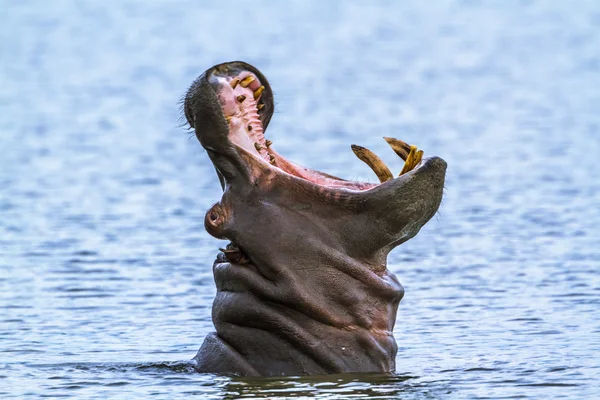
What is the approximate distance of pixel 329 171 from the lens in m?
19.3

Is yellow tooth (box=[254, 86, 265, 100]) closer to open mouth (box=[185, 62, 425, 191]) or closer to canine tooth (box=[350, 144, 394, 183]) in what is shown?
open mouth (box=[185, 62, 425, 191])

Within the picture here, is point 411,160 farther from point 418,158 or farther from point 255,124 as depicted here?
point 255,124

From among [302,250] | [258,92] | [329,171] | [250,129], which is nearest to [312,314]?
[302,250]

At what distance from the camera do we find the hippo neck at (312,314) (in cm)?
888

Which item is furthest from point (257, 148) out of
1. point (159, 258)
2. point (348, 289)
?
point (159, 258)

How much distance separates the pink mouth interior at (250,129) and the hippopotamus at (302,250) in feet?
0.05

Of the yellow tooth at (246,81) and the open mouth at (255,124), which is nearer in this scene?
the open mouth at (255,124)

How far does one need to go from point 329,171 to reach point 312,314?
10.5m

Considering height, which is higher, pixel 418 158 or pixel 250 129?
pixel 250 129

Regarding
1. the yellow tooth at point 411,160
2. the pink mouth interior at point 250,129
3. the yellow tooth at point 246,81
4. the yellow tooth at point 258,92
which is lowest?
the yellow tooth at point 411,160

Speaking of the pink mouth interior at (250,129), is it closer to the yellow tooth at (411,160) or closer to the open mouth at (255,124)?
the open mouth at (255,124)

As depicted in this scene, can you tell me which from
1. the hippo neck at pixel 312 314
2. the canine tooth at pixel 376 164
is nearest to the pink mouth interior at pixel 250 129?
the canine tooth at pixel 376 164

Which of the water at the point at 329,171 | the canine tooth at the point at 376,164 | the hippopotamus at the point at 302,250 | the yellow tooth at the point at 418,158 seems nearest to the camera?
the hippopotamus at the point at 302,250

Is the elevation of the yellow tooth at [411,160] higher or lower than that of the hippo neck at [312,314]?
higher
